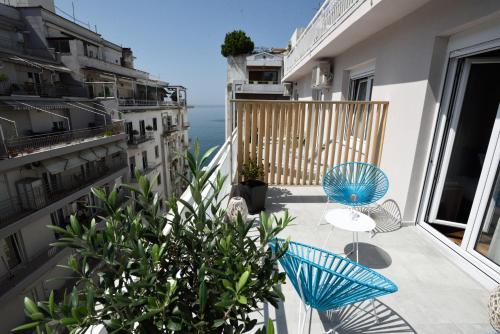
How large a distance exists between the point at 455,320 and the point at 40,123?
14.0 m

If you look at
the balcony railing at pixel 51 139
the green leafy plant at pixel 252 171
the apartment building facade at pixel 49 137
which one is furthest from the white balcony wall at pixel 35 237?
the green leafy plant at pixel 252 171

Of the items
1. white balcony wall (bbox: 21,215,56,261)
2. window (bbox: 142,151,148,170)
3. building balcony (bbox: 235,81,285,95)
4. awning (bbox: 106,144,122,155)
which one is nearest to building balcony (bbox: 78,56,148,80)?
awning (bbox: 106,144,122,155)

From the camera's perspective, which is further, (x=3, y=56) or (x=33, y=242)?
(x=3, y=56)

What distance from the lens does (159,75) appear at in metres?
23.0

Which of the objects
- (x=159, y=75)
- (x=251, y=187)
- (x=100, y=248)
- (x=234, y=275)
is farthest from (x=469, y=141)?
(x=159, y=75)

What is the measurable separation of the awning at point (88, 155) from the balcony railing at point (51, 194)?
123 cm

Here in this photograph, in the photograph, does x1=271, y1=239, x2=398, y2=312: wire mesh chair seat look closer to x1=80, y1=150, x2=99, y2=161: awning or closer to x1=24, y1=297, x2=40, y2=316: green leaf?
x1=24, y1=297, x2=40, y2=316: green leaf

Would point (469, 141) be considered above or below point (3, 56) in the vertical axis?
below

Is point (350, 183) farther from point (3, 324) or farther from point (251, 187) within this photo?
point (3, 324)

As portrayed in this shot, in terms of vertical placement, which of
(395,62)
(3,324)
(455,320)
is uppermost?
(395,62)

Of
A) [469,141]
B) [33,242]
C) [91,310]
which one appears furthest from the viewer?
[33,242]

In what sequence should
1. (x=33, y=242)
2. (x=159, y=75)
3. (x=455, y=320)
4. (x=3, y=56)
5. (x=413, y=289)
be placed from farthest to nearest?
(x=159, y=75) < (x=3, y=56) < (x=33, y=242) < (x=413, y=289) < (x=455, y=320)

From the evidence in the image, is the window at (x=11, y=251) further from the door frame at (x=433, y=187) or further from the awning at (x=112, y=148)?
the door frame at (x=433, y=187)

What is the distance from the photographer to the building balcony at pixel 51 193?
7.63 metres
